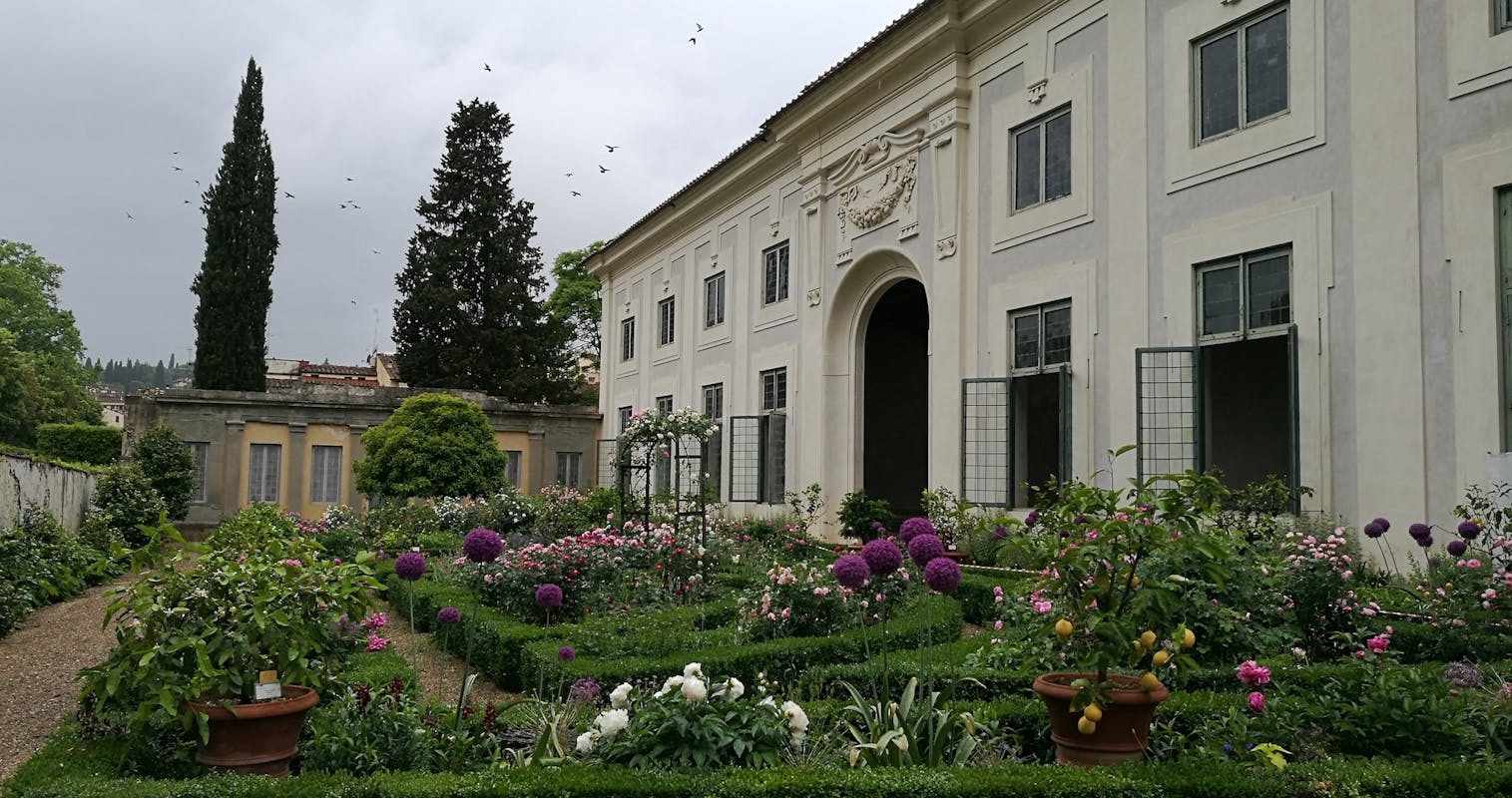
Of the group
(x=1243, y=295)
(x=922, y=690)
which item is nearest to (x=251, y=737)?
(x=922, y=690)

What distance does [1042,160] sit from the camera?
43.4 ft

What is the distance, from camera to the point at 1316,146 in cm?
972

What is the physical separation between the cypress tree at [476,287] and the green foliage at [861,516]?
21.3 metres

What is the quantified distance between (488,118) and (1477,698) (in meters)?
37.1

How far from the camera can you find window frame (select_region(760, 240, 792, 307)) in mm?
19700

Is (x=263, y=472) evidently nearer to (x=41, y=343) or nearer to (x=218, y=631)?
(x=218, y=631)

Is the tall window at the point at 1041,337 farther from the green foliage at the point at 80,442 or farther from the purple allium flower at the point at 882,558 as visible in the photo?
the green foliage at the point at 80,442

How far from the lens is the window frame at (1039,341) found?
12.7 metres

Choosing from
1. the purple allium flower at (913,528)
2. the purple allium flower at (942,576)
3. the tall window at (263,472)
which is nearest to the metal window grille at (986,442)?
the purple allium flower at (913,528)

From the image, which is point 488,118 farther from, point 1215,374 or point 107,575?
point 1215,374

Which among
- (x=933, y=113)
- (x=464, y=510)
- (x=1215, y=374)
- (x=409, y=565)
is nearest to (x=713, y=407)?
(x=464, y=510)

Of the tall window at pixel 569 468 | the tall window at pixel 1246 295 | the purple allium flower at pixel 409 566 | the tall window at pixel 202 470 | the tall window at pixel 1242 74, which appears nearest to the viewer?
the purple allium flower at pixel 409 566

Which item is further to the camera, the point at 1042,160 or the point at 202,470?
the point at 202,470

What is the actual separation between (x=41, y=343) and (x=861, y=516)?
43.6 metres
